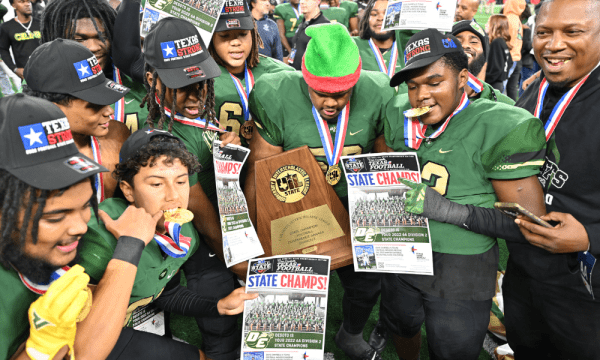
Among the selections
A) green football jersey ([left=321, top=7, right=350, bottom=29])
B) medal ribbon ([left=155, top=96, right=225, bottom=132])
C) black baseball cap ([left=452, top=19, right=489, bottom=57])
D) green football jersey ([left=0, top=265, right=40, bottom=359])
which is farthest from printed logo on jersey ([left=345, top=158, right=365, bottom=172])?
green football jersey ([left=321, top=7, right=350, bottom=29])

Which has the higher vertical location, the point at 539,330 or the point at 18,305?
the point at 18,305

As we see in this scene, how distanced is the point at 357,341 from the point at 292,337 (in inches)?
31.9

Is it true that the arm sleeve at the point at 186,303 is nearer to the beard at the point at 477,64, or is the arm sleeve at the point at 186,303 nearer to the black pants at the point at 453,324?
the black pants at the point at 453,324

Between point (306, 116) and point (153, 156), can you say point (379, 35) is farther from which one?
point (153, 156)

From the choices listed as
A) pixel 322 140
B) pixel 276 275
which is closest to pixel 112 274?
pixel 276 275

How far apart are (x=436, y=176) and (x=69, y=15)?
204cm

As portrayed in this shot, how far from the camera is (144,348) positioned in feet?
5.84

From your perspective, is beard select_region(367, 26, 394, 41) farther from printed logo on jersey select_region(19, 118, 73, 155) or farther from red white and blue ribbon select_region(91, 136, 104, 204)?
printed logo on jersey select_region(19, 118, 73, 155)

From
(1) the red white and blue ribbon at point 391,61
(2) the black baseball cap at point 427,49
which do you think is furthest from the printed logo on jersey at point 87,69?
(1) the red white and blue ribbon at point 391,61

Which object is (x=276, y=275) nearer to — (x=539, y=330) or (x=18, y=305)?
(x=18, y=305)

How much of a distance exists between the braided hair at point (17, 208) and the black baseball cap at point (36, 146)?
1.3 inches

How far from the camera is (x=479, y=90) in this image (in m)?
2.21

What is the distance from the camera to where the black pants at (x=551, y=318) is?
1784 millimetres

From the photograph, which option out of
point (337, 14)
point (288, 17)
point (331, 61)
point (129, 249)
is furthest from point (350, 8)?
point (129, 249)
